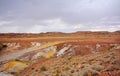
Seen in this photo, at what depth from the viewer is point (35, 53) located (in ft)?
94.4

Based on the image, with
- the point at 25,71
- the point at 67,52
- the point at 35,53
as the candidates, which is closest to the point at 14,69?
the point at 25,71

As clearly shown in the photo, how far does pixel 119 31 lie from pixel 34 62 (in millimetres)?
25734

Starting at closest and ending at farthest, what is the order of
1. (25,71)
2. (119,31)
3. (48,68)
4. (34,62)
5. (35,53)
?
(48,68) < (25,71) < (34,62) < (35,53) < (119,31)

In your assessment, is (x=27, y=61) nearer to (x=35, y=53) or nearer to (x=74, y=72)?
(x=35, y=53)

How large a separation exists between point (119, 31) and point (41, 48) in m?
22.3

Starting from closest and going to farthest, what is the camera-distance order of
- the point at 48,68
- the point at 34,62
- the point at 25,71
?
the point at 48,68, the point at 25,71, the point at 34,62

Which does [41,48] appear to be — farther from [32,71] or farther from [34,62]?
[32,71]

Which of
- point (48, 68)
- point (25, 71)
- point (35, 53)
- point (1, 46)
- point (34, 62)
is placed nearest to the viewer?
Result: point (48, 68)

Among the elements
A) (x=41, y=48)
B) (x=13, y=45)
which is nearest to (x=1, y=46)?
(x=13, y=45)

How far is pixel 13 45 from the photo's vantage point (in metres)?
34.6

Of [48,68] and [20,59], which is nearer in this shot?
[48,68]

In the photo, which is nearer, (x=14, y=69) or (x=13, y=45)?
(x=14, y=69)

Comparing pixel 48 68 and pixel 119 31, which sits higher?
pixel 119 31

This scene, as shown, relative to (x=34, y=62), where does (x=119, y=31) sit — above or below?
above
